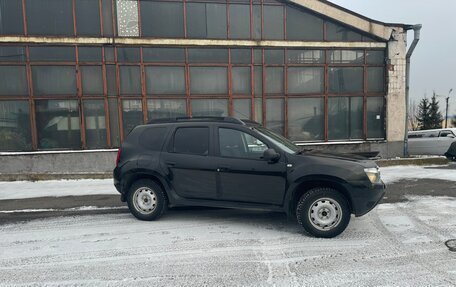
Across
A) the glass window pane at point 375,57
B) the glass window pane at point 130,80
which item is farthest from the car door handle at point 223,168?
the glass window pane at point 375,57

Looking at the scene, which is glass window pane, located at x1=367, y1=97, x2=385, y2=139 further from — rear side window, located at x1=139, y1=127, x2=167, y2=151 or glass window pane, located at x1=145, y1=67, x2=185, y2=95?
rear side window, located at x1=139, y1=127, x2=167, y2=151

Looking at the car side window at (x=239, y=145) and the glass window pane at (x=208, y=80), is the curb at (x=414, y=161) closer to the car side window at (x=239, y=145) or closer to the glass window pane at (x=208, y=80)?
the glass window pane at (x=208, y=80)

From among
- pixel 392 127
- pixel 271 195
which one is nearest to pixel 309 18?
pixel 392 127

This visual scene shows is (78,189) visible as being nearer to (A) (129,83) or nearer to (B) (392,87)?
(A) (129,83)

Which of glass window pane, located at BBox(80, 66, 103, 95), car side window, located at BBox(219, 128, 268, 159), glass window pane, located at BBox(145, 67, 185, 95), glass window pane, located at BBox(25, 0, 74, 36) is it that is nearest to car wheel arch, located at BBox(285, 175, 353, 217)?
car side window, located at BBox(219, 128, 268, 159)

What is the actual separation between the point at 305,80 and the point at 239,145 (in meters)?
8.86

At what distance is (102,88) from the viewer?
11539 millimetres

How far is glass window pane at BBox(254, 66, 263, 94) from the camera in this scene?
12.5 meters

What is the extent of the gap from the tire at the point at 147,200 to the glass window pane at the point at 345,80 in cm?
990

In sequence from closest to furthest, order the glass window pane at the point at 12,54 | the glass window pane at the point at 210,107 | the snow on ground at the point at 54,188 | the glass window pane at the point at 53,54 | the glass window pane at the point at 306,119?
1. the snow on ground at the point at 54,188
2. the glass window pane at the point at 12,54
3. the glass window pane at the point at 53,54
4. the glass window pane at the point at 210,107
5. the glass window pane at the point at 306,119

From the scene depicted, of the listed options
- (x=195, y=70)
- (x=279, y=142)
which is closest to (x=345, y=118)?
(x=195, y=70)

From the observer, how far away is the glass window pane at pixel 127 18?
1148 centimetres

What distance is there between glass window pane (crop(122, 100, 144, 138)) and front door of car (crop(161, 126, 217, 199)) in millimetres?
6937

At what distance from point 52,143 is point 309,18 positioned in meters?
10.9
